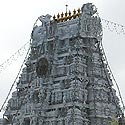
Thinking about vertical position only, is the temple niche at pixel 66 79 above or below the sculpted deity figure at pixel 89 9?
below

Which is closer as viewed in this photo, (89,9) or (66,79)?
(66,79)

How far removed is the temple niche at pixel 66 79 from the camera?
4312 centimetres

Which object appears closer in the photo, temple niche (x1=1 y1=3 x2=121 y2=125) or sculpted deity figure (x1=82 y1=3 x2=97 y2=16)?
temple niche (x1=1 y1=3 x2=121 y2=125)

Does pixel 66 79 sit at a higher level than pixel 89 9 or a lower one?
lower

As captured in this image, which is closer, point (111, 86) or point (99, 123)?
point (99, 123)

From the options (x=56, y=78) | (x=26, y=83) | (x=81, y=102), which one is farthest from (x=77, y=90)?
(x=26, y=83)

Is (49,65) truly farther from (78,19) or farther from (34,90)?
(78,19)

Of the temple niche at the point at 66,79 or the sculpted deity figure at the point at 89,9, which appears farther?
the sculpted deity figure at the point at 89,9

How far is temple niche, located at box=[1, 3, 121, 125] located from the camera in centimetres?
4312

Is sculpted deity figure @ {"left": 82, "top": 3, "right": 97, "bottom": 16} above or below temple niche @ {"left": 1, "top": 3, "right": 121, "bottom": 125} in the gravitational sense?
above

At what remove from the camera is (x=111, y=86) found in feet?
155

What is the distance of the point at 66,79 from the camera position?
4538 centimetres

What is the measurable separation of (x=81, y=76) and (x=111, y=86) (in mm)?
4690

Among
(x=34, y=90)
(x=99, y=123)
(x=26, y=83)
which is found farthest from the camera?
(x=26, y=83)
